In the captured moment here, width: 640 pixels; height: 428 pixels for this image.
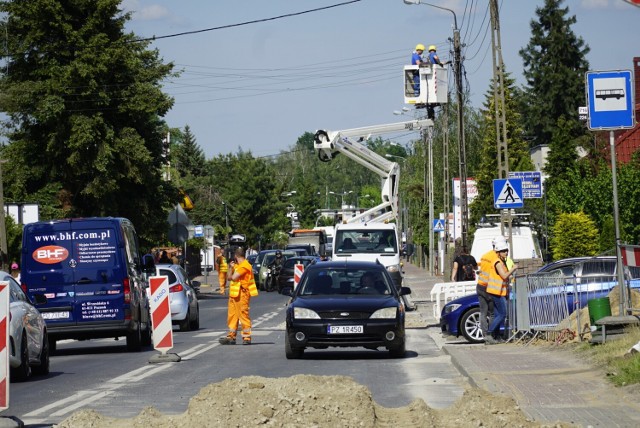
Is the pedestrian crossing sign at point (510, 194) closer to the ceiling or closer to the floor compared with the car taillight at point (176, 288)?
closer to the ceiling

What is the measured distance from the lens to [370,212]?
4194cm

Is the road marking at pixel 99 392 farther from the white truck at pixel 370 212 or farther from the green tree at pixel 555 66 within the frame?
the green tree at pixel 555 66

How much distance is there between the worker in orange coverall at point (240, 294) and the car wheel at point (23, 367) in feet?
20.1

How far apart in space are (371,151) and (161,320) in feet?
80.7

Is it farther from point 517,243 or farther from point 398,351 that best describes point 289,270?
point 398,351

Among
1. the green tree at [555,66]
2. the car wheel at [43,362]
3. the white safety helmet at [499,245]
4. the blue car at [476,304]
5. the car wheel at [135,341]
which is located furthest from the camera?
the green tree at [555,66]

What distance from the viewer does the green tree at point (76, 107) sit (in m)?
50.5

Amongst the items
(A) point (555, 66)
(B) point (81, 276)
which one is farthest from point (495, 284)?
(A) point (555, 66)

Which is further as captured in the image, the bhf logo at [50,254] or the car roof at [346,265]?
the bhf logo at [50,254]

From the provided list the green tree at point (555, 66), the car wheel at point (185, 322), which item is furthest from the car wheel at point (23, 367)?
the green tree at point (555, 66)

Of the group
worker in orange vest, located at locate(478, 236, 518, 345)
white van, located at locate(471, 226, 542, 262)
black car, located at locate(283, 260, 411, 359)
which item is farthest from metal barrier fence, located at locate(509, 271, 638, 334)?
white van, located at locate(471, 226, 542, 262)

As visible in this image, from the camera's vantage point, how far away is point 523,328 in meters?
21.2

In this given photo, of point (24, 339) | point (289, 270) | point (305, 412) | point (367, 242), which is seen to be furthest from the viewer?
point (289, 270)

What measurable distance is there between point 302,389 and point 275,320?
75.2 feet
